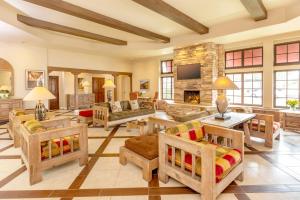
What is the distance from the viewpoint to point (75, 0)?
13.4 feet

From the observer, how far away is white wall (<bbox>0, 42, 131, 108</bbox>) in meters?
7.04

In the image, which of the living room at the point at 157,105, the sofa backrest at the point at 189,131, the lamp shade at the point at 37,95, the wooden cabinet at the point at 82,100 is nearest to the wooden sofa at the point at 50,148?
the living room at the point at 157,105

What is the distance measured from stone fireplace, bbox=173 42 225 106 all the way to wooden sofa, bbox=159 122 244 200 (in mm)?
4782

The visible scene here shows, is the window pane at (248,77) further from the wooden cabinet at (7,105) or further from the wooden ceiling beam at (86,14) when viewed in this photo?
the wooden cabinet at (7,105)

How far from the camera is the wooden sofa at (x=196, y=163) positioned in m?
1.87

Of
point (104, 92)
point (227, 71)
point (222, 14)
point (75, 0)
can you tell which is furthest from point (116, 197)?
point (104, 92)

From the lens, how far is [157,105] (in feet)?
31.8

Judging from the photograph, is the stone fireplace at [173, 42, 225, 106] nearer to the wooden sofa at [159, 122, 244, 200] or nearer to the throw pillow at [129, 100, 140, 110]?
the throw pillow at [129, 100, 140, 110]

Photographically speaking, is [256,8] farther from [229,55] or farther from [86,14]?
[86,14]

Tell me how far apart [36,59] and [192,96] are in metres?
7.22

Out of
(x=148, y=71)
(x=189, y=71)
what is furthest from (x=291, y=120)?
(x=148, y=71)

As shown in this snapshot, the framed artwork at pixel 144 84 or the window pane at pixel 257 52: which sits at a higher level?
the window pane at pixel 257 52

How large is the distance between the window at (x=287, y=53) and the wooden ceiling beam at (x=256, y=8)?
1731 millimetres

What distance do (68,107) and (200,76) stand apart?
829 cm
